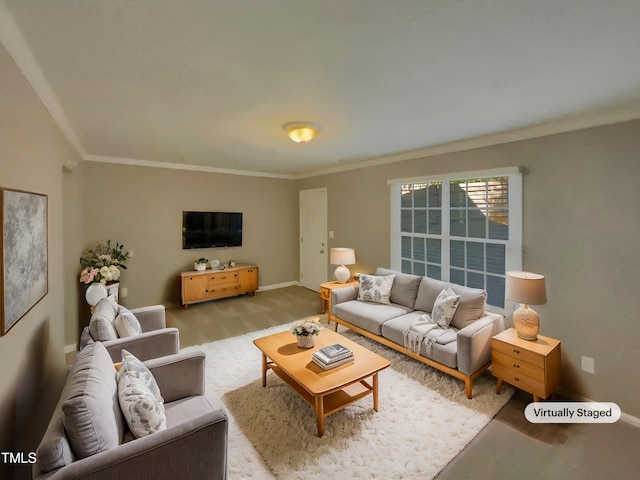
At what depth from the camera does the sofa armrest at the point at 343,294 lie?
155 inches

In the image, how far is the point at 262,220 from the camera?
593cm

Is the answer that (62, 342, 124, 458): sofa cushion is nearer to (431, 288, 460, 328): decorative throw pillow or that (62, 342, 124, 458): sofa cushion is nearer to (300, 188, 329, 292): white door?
(431, 288, 460, 328): decorative throw pillow

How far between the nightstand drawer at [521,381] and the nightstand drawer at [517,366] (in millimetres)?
18

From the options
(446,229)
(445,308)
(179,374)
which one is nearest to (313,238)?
(446,229)

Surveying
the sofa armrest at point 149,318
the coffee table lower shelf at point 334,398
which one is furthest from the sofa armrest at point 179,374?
the sofa armrest at point 149,318

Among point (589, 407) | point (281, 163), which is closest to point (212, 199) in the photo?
point (281, 163)

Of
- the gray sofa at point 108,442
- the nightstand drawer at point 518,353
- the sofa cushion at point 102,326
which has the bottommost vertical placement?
the nightstand drawer at point 518,353

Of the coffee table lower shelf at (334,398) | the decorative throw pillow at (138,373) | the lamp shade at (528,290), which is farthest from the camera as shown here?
the lamp shade at (528,290)

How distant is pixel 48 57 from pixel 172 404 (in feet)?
6.86

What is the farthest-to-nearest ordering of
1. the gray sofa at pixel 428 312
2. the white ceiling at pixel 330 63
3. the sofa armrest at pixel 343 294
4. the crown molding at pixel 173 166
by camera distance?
the crown molding at pixel 173 166 → the sofa armrest at pixel 343 294 → the gray sofa at pixel 428 312 → the white ceiling at pixel 330 63

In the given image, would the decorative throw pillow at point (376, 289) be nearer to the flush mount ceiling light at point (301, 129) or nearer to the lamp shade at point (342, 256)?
the lamp shade at point (342, 256)

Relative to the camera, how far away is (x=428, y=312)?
342 centimetres

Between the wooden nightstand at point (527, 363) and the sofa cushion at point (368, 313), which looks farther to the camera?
the sofa cushion at point (368, 313)

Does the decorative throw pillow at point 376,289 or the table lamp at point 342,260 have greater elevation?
the table lamp at point 342,260
